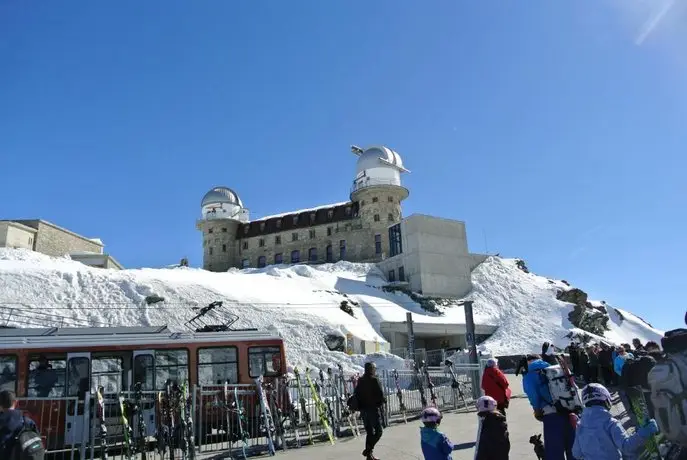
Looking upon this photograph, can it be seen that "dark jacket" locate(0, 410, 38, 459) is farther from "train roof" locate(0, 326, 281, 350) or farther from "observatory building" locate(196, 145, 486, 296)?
"observatory building" locate(196, 145, 486, 296)

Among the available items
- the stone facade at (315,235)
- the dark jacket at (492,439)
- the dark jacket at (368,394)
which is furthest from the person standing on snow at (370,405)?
the stone facade at (315,235)

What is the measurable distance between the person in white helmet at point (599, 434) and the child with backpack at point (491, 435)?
74 centimetres

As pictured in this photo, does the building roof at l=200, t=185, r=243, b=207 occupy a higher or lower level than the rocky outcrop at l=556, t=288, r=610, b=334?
higher

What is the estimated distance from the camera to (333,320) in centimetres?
3391

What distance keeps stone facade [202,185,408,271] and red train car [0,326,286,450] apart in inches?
1852

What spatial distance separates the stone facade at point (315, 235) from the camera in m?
64.6

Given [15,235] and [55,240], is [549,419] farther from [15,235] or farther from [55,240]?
[55,240]

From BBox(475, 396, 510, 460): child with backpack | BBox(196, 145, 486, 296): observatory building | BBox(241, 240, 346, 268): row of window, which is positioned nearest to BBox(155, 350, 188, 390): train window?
BBox(475, 396, 510, 460): child with backpack

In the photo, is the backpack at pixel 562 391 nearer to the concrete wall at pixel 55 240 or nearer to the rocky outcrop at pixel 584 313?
the rocky outcrop at pixel 584 313

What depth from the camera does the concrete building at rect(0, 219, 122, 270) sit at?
47938mm

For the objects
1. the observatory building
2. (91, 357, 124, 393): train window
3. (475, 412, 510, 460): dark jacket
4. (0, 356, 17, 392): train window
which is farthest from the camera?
the observatory building

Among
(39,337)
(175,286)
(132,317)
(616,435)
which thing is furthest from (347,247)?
(616,435)

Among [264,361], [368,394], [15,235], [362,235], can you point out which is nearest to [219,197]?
[362,235]

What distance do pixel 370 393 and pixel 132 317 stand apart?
24.7 meters
